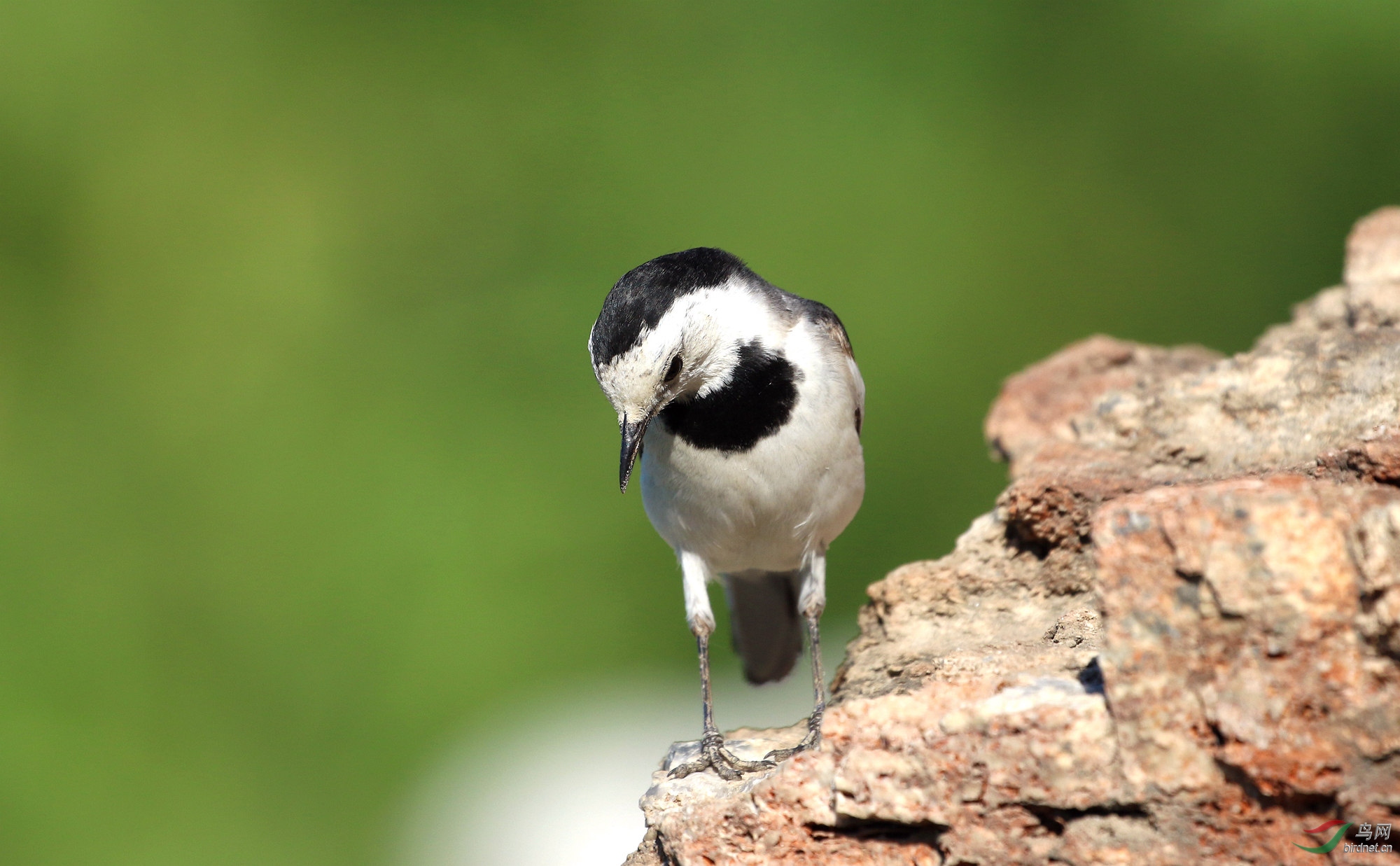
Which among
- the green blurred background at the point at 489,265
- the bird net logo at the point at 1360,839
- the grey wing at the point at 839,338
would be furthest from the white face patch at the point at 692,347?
the green blurred background at the point at 489,265

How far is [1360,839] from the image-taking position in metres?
2.25

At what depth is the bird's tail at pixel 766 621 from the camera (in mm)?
5438

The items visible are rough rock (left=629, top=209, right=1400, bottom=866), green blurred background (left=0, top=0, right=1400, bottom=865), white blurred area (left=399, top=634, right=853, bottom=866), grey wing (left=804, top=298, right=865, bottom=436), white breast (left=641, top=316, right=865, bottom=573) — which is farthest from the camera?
green blurred background (left=0, top=0, right=1400, bottom=865)

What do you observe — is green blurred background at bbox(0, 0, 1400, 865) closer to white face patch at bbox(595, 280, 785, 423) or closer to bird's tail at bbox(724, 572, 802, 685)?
bird's tail at bbox(724, 572, 802, 685)

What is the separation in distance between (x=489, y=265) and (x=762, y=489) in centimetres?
624

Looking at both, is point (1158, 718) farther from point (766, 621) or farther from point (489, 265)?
point (489, 265)

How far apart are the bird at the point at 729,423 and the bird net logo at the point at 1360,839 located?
1.73 m

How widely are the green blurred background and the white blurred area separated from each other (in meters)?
0.26

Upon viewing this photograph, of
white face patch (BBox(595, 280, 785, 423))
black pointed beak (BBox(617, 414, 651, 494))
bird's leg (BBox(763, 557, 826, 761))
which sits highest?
white face patch (BBox(595, 280, 785, 423))

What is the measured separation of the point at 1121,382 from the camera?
527cm

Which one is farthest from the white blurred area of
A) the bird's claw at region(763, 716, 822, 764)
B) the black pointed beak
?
the black pointed beak

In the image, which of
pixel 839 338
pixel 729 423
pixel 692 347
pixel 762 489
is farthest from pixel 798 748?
pixel 839 338

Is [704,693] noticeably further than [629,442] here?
Yes

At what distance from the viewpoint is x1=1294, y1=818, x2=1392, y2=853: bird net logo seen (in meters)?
2.23
